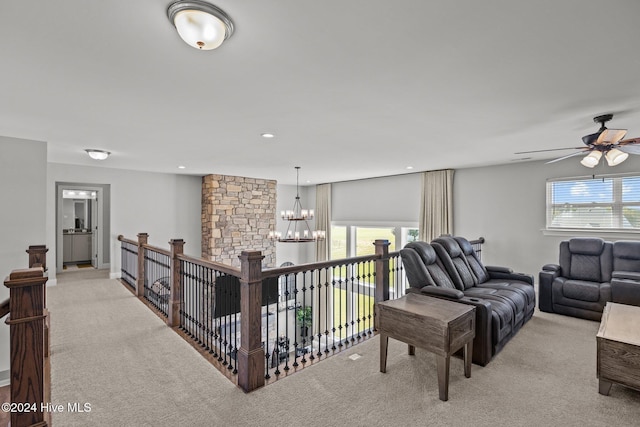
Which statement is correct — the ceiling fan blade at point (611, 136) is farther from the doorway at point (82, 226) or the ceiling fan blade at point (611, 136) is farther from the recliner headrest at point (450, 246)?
the doorway at point (82, 226)

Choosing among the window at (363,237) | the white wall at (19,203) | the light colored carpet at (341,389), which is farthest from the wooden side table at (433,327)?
the window at (363,237)

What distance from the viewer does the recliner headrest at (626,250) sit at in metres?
4.12

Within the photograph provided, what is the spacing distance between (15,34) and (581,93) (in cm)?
385

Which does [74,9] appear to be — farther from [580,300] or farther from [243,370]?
[580,300]

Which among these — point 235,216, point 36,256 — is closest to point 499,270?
point 235,216

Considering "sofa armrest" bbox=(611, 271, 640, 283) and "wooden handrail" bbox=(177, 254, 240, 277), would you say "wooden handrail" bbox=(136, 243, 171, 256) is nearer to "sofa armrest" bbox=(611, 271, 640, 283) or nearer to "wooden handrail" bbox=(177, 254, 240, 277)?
"wooden handrail" bbox=(177, 254, 240, 277)

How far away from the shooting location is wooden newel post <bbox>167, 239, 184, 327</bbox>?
3.71 metres

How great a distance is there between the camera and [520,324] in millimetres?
3658

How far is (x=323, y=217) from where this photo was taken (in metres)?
8.95

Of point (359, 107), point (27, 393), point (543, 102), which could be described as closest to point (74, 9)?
point (27, 393)

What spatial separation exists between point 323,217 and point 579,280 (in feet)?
19.3

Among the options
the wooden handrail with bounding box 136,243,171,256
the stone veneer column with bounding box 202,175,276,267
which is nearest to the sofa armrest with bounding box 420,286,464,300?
the wooden handrail with bounding box 136,243,171,256

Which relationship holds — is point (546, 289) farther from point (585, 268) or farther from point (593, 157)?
point (593, 157)

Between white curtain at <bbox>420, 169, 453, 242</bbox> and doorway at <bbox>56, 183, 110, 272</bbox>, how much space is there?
6.83 m
